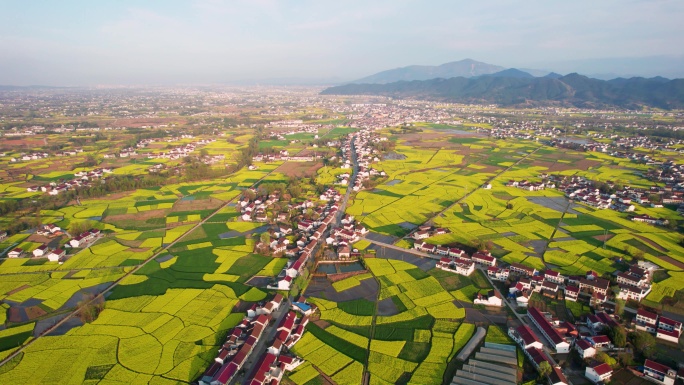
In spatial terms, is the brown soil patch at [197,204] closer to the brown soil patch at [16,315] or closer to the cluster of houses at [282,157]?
the brown soil patch at [16,315]

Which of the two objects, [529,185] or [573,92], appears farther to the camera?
[573,92]

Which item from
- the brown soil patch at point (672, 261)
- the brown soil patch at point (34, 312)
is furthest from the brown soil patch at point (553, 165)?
the brown soil patch at point (34, 312)

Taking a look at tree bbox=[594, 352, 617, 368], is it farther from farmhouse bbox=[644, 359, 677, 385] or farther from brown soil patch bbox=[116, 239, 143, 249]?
brown soil patch bbox=[116, 239, 143, 249]

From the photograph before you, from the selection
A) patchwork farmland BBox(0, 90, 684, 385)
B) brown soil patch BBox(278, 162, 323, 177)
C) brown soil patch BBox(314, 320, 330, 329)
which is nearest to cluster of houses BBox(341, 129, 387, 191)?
patchwork farmland BBox(0, 90, 684, 385)

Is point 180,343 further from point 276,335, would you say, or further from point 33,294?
point 33,294

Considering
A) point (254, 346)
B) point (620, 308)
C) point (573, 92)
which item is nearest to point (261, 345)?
point (254, 346)

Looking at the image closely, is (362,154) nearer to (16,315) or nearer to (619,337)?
(619,337)
